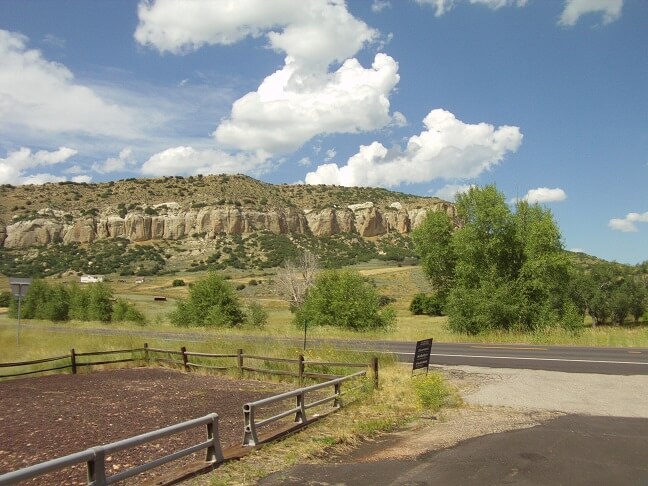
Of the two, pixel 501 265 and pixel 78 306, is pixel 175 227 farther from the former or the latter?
pixel 501 265

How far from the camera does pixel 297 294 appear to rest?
194 ft

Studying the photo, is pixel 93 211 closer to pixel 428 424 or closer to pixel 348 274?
pixel 348 274

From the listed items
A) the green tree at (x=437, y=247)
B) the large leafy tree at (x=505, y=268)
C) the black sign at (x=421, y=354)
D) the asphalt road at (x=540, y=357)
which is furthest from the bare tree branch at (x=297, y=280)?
the black sign at (x=421, y=354)

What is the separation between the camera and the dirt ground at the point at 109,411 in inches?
361

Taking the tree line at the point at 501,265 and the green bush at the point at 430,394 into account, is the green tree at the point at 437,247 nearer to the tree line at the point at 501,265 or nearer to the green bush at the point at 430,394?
the tree line at the point at 501,265

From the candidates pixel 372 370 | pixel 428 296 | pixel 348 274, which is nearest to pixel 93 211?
pixel 428 296

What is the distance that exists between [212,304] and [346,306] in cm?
1151

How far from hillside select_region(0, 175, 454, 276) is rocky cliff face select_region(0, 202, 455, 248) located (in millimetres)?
182

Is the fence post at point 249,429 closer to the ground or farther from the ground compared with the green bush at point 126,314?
closer to the ground

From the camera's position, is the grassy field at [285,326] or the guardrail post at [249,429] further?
the grassy field at [285,326]

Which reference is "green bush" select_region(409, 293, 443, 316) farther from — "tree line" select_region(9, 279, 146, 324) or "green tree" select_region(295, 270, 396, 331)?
"tree line" select_region(9, 279, 146, 324)

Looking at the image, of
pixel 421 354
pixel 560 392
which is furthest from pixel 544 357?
pixel 421 354

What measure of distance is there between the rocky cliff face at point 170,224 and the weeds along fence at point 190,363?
244ft

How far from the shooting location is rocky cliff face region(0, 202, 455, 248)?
97562 millimetres
